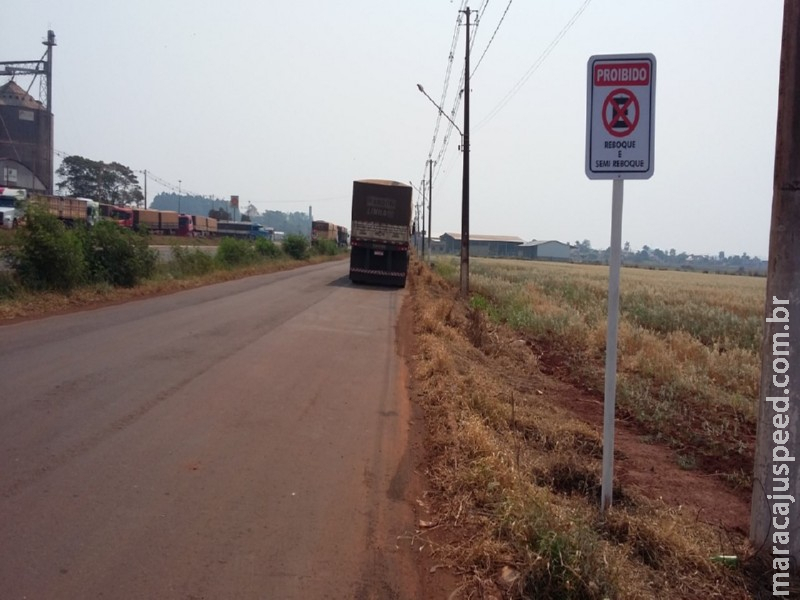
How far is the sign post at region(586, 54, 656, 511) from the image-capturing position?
449 cm

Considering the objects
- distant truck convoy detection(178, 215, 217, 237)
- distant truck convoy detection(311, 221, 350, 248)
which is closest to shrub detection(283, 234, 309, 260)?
distant truck convoy detection(311, 221, 350, 248)

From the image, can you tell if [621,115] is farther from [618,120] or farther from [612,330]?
[612,330]

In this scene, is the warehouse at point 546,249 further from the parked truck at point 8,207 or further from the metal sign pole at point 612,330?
the metal sign pole at point 612,330

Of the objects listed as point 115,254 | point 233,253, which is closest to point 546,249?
point 233,253

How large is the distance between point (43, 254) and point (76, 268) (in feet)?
3.28

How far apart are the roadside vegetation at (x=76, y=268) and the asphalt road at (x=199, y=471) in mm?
4577

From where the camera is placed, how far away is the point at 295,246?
2170 inches

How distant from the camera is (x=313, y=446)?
6727mm

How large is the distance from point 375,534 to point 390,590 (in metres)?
0.78

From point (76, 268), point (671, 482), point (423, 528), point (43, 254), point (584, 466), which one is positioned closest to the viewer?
point (423, 528)

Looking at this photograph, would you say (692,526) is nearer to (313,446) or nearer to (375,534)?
(375,534)

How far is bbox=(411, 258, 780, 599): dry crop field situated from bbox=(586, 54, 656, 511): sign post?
0.82m

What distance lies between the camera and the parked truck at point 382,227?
95.3 ft

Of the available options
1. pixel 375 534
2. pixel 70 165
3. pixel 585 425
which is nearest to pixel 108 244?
pixel 585 425
